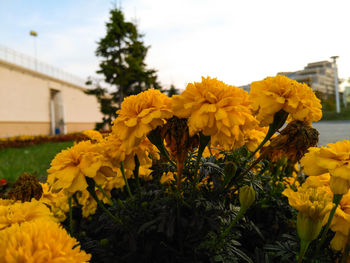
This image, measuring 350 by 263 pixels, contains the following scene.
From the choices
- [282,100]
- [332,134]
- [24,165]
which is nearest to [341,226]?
[282,100]

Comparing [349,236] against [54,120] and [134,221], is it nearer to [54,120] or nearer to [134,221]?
[134,221]

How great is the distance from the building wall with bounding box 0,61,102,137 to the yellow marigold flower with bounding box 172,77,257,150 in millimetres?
11937

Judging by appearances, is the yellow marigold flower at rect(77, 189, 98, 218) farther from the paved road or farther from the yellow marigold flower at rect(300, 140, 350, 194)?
the paved road

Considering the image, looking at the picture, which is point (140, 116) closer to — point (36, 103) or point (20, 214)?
point (20, 214)

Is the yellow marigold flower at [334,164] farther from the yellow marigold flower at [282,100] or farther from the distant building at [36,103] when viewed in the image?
the distant building at [36,103]

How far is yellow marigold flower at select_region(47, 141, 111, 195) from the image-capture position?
77 centimetres

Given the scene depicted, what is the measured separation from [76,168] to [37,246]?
383 mm

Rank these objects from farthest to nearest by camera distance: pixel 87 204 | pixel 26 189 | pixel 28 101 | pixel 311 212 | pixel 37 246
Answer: pixel 28 101, pixel 87 204, pixel 26 189, pixel 311 212, pixel 37 246

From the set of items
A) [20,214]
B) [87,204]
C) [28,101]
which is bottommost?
[87,204]

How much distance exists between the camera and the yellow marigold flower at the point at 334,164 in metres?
0.61

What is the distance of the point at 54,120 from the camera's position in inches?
709

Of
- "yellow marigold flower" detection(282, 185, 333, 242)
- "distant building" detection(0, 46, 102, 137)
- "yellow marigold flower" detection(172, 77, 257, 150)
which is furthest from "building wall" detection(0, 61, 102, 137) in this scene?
"yellow marigold flower" detection(282, 185, 333, 242)

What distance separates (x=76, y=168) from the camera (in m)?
0.81

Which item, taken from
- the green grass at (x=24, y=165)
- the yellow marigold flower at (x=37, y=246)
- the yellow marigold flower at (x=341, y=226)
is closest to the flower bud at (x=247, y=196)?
the yellow marigold flower at (x=341, y=226)
